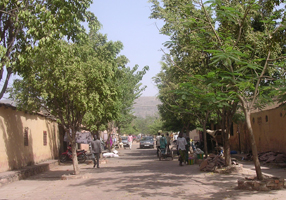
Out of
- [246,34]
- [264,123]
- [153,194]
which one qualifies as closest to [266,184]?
[153,194]

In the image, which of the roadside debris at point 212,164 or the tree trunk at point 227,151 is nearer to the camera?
the tree trunk at point 227,151

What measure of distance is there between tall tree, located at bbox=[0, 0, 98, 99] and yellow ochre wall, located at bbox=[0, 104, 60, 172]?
19.5 ft

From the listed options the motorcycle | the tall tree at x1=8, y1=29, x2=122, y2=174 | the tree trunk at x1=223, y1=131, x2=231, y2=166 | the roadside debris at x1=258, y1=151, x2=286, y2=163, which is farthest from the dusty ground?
the motorcycle

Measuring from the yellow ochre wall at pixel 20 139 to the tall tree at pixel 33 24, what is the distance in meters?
5.93

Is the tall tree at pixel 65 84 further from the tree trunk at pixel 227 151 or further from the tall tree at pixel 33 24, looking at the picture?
the tree trunk at pixel 227 151

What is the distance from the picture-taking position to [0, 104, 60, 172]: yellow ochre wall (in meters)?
15.9

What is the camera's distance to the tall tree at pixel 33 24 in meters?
9.30

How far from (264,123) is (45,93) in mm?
14172

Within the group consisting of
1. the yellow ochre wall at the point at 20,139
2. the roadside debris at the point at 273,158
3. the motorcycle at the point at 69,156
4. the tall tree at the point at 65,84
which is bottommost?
the roadside debris at the point at 273,158

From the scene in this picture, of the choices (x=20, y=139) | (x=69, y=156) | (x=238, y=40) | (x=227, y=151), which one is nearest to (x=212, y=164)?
(x=227, y=151)

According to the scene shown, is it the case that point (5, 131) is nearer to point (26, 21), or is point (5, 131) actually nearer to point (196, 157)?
point (26, 21)

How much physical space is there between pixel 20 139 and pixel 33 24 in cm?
1013

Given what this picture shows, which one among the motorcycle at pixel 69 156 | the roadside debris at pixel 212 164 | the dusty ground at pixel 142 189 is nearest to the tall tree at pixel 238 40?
the dusty ground at pixel 142 189

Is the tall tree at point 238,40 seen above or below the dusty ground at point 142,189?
above
